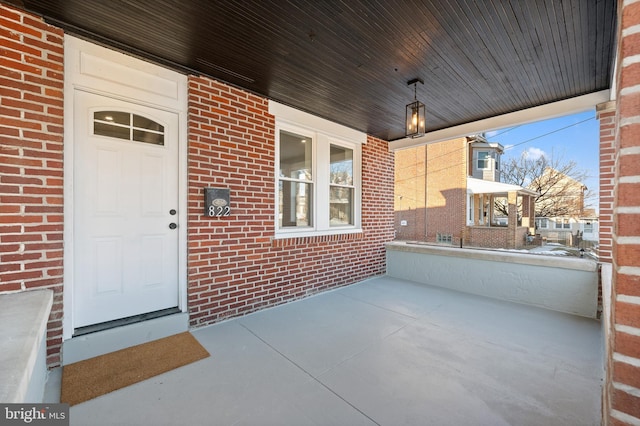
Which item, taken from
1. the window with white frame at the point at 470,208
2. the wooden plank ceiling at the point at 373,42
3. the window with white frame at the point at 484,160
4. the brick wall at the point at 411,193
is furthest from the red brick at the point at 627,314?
the window with white frame at the point at 484,160

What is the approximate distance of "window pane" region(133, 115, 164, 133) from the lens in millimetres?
2728

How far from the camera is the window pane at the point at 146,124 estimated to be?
2728 mm

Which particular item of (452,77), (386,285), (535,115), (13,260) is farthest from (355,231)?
(13,260)

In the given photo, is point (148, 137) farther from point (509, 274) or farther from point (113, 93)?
point (509, 274)

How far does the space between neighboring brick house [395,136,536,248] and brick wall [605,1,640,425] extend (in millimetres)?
9896

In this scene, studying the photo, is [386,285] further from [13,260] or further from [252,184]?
[13,260]

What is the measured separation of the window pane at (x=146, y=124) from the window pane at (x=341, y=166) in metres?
2.64

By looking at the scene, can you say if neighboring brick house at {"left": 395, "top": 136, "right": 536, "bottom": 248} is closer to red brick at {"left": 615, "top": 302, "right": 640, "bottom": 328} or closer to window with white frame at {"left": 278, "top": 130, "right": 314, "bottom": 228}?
window with white frame at {"left": 278, "top": 130, "right": 314, "bottom": 228}

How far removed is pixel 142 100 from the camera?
270cm

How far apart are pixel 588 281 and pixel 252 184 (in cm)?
439

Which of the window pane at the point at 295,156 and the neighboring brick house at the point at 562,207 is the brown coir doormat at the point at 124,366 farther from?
the neighboring brick house at the point at 562,207

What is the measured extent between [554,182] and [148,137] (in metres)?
16.4

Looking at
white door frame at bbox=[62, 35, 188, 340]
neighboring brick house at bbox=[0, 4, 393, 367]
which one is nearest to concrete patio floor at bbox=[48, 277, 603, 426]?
neighboring brick house at bbox=[0, 4, 393, 367]

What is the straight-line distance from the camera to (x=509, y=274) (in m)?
3.92
